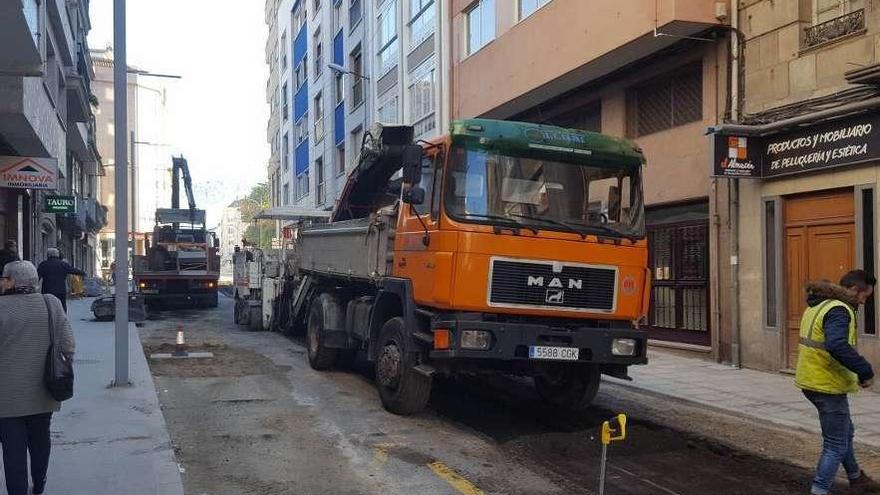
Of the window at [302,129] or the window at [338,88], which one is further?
the window at [302,129]

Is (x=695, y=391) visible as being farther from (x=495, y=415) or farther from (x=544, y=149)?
(x=544, y=149)

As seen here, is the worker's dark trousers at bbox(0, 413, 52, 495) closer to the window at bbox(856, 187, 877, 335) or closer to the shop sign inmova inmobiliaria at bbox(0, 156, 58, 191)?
the window at bbox(856, 187, 877, 335)

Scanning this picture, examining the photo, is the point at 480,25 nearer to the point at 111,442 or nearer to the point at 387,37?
the point at 387,37

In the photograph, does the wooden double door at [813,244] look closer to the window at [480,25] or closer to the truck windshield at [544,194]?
the truck windshield at [544,194]

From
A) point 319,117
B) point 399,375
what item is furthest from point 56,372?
point 319,117

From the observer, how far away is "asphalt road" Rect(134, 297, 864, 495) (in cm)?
586

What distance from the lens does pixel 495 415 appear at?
8367 mm

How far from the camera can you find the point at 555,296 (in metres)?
7.49

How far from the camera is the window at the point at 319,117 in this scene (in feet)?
124

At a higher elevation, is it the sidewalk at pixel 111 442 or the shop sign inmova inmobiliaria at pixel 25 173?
the shop sign inmova inmobiliaria at pixel 25 173

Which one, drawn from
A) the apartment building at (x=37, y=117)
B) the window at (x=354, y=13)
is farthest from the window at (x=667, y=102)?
the window at (x=354, y=13)

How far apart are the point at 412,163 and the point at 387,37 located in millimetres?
21739

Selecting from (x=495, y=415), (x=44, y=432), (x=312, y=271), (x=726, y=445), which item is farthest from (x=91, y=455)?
(x=312, y=271)

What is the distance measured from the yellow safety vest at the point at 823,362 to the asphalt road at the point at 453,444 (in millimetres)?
926
